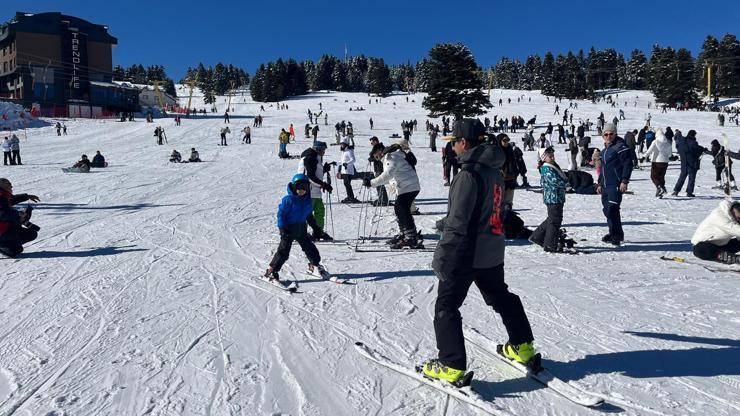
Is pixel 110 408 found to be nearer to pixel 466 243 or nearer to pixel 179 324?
pixel 179 324

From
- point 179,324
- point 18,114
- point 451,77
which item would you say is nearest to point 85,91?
point 18,114

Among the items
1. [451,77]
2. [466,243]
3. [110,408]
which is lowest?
[110,408]

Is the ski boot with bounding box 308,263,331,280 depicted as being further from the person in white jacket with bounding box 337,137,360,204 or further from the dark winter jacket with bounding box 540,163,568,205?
the person in white jacket with bounding box 337,137,360,204

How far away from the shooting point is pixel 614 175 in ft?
24.7

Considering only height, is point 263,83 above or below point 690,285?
above

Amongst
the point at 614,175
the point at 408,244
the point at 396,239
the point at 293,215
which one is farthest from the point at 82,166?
the point at 614,175

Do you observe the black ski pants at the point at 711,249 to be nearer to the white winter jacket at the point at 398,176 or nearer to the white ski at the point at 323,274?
the white winter jacket at the point at 398,176

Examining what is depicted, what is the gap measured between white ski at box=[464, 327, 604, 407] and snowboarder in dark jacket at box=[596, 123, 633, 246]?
4.38 meters

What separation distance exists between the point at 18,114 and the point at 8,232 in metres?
44.0

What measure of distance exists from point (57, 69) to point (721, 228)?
7571 cm

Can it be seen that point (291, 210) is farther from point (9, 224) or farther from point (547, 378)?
point (9, 224)

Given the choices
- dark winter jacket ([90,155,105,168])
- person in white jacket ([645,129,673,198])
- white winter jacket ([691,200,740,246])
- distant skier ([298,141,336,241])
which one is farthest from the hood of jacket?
dark winter jacket ([90,155,105,168])

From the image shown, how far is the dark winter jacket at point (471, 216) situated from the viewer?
305 centimetres

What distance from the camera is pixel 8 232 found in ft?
23.9
